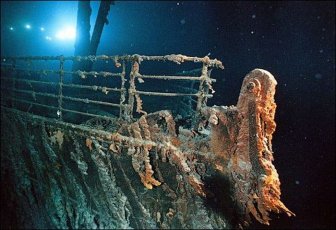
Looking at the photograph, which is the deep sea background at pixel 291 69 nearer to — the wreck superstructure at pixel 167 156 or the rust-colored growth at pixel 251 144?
the wreck superstructure at pixel 167 156

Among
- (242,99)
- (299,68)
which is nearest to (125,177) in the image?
(242,99)

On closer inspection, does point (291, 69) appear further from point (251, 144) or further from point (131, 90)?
point (251, 144)

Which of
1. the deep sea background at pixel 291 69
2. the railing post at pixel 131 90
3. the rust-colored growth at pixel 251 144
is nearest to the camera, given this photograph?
the rust-colored growth at pixel 251 144

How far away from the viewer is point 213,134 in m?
2.99

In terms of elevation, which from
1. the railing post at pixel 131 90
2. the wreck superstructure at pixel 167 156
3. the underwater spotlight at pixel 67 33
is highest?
the underwater spotlight at pixel 67 33

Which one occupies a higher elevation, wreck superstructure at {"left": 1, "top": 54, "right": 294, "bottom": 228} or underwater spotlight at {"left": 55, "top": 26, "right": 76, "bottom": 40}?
underwater spotlight at {"left": 55, "top": 26, "right": 76, "bottom": 40}

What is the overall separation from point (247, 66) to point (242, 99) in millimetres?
22450

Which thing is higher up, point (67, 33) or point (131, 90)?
point (67, 33)

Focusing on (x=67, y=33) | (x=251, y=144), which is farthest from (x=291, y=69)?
(x=67, y=33)

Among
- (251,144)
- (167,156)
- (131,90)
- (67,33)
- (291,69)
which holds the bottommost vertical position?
(167,156)

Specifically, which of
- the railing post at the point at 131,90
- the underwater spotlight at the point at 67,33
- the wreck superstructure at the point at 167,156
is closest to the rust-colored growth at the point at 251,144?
the wreck superstructure at the point at 167,156

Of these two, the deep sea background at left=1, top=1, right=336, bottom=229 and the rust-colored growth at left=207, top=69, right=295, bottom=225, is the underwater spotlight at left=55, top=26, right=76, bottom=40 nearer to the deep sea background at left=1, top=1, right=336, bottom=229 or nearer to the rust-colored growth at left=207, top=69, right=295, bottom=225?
the deep sea background at left=1, top=1, right=336, bottom=229

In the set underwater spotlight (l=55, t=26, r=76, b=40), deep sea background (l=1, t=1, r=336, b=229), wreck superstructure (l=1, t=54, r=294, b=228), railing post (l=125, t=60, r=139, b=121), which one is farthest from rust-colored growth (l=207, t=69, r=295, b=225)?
underwater spotlight (l=55, t=26, r=76, b=40)

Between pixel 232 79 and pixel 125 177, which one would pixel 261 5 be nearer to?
pixel 232 79
